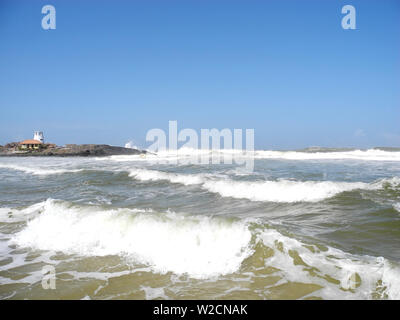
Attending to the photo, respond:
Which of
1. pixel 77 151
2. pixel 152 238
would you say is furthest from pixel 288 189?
pixel 77 151

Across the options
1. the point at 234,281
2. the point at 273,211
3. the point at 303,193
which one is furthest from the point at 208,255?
the point at 303,193

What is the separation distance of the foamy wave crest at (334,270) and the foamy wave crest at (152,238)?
1.84 feet

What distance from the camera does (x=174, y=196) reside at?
1012cm

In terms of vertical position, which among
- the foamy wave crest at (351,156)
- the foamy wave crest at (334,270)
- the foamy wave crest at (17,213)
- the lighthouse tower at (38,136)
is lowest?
the foamy wave crest at (17,213)

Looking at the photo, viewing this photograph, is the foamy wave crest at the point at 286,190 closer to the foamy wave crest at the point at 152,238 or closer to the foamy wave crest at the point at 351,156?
the foamy wave crest at the point at 152,238

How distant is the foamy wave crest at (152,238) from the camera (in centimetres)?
443

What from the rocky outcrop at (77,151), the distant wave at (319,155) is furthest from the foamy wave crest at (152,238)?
the rocky outcrop at (77,151)

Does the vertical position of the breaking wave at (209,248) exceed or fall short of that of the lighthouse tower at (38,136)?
it falls short

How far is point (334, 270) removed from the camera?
147 inches

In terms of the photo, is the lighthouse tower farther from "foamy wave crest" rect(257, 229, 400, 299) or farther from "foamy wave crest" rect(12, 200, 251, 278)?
"foamy wave crest" rect(257, 229, 400, 299)

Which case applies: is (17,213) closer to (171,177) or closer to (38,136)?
(171,177)

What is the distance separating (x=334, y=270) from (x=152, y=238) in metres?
3.11

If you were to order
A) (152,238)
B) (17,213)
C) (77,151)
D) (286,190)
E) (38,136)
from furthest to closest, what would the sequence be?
(38,136) → (77,151) → (286,190) → (17,213) → (152,238)
